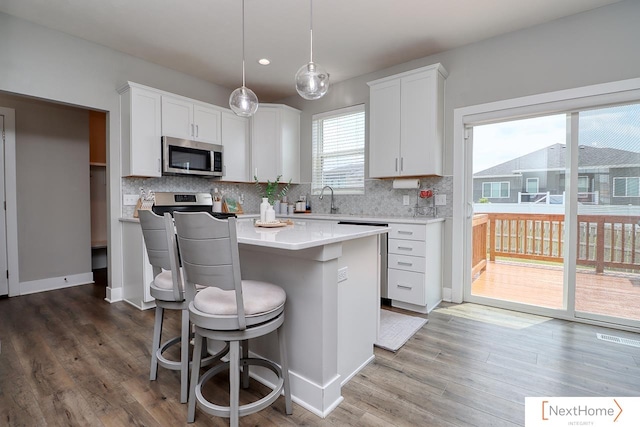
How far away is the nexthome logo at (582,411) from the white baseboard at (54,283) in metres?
4.90

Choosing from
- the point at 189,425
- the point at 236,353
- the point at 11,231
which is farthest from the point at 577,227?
the point at 11,231

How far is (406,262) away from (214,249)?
2242 mm

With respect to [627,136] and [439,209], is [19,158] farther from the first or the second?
[627,136]

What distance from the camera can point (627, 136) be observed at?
101 inches

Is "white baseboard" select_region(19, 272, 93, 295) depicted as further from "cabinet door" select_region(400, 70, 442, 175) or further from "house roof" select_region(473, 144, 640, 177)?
"house roof" select_region(473, 144, 640, 177)

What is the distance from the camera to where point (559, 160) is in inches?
113

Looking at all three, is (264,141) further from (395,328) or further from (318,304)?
(318,304)

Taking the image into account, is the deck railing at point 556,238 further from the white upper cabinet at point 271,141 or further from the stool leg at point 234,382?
the stool leg at point 234,382

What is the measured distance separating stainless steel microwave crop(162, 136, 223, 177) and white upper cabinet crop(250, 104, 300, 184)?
584mm

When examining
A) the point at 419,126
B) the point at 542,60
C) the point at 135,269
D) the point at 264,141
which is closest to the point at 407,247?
the point at 419,126

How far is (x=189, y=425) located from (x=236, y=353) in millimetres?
518

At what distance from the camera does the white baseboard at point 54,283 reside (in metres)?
3.61

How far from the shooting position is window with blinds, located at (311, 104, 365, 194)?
13.6 feet

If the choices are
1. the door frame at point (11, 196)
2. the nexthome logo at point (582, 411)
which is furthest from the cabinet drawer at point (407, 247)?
the door frame at point (11, 196)
